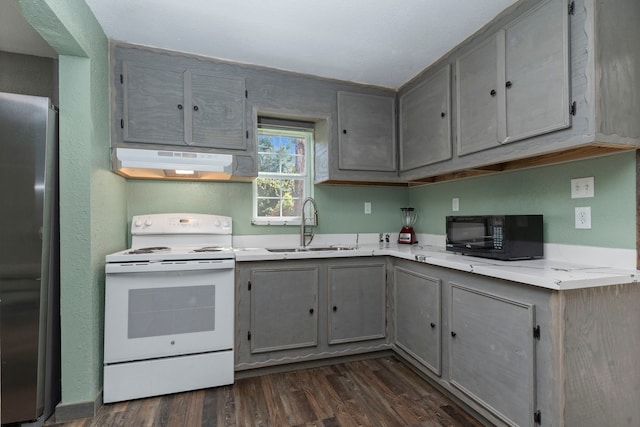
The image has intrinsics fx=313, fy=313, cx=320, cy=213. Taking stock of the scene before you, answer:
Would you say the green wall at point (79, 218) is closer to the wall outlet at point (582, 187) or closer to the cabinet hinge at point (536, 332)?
the cabinet hinge at point (536, 332)

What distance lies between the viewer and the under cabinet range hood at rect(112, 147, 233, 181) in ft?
7.03

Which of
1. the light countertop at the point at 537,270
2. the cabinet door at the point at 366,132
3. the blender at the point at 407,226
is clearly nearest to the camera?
the light countertop at the point at 537,270

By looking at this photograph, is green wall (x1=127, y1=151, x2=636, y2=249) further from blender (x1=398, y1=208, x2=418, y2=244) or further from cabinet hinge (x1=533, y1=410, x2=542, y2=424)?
cabinet hinge (x1=533, y1=410, x2=542, y2=424)

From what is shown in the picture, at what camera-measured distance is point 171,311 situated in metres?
2.04

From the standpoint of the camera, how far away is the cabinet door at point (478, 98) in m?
1.88

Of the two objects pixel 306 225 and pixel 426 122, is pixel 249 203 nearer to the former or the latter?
pixel 306 225

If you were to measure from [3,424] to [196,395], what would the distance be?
94 cm

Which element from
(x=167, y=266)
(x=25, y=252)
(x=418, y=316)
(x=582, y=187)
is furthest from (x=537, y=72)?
(x=25, y=252)

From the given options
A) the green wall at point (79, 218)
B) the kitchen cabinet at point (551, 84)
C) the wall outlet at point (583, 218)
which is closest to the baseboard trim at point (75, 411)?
the green wall at point (79, 218)

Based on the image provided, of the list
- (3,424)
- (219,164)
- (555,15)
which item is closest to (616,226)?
(555,15)

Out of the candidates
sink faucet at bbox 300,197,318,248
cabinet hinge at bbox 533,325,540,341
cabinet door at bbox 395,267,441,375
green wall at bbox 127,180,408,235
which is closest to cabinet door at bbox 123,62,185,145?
green wall at bbox 127,180,408,235

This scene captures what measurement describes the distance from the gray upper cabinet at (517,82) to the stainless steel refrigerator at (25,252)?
8.24 ft

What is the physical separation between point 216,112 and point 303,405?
2116mm

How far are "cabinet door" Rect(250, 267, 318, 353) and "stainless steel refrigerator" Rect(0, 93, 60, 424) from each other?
1.17 meters
